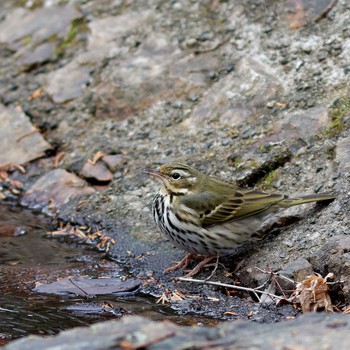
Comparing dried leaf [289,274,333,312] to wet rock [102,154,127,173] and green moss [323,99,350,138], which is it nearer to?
green moss [323,99,350,138]

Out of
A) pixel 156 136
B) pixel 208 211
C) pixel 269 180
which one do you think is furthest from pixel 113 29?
pixel 208 211

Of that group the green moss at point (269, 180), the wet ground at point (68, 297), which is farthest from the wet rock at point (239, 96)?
the wet ground at point (68, 297)

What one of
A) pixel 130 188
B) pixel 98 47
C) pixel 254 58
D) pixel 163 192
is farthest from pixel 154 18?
pixel 163 192

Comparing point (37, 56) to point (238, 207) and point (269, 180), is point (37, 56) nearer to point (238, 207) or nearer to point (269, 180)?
point (269, 180)

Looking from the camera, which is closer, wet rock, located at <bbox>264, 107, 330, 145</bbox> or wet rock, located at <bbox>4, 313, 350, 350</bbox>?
wet rock, located at <bbox>4, 313, 350, 350</bbox>

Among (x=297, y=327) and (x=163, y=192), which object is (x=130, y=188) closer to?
(x=163, y=192)

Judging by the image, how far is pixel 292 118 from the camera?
7.90 m

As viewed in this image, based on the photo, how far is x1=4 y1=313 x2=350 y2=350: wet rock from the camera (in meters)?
3.84

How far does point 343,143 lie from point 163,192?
169 cm

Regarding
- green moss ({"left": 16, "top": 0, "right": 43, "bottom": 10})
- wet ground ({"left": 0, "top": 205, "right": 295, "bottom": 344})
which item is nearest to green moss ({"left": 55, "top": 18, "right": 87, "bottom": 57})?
green moss ({"left": 16, "top": 0, "right": 43, "bottom": 10})

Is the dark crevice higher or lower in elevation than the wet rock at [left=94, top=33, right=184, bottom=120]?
lower

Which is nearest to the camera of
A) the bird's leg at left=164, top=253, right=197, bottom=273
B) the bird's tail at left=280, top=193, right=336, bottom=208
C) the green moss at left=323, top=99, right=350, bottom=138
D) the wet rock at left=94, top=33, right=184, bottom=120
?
the bird's tail at left=280, top=193, right=336, bottom=208

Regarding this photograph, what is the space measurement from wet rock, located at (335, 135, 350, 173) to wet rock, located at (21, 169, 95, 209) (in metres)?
2.67

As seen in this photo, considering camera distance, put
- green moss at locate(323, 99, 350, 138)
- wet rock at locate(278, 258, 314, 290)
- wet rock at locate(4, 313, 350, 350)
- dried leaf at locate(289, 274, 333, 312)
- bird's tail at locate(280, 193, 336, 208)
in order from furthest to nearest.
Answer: green moss at locate(323, 99, 350, 138)
bird's tail at locate(280, 193, 336, 208)
wet rock at locate(278, 258, 314, 290)
dried leaf at locate(289, 274, 333, 312)
wet rock at locate(4, 313, 350, 350)
